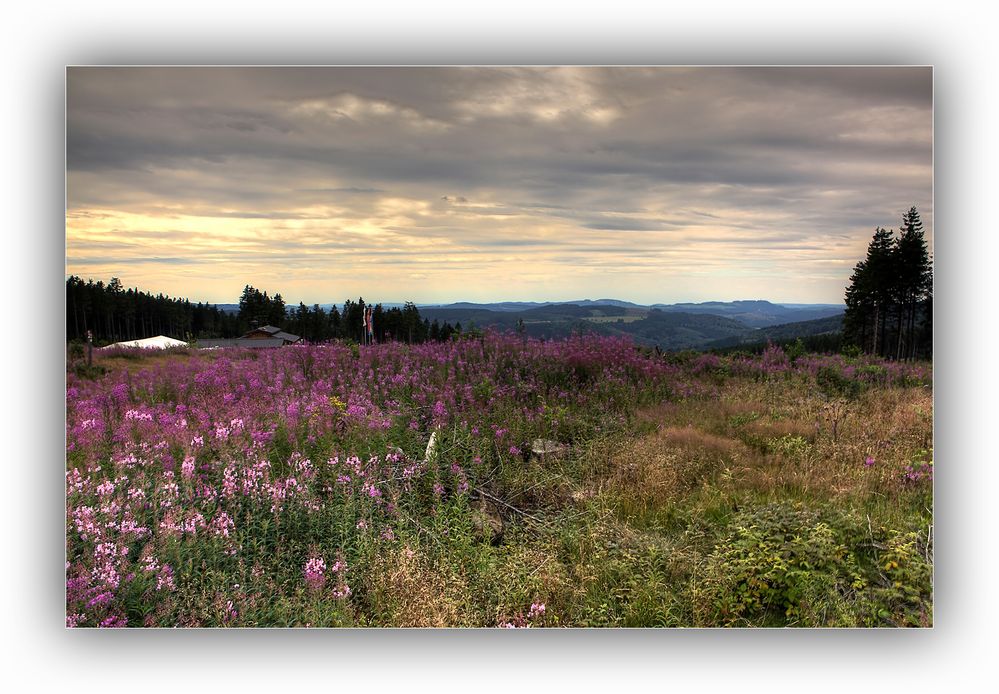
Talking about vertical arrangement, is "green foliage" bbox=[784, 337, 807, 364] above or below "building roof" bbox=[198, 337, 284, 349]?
below

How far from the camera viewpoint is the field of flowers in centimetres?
484

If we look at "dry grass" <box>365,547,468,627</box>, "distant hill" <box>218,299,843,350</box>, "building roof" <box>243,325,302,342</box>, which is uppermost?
"distant hill" <box>218,299,843,350</box>

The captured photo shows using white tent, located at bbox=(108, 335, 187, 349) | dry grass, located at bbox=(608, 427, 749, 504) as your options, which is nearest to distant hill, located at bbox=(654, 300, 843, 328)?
dry grass, located at bbox=(608, 427, 749, 504)

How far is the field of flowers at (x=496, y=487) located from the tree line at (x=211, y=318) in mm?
174

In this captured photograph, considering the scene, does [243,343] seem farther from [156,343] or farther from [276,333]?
[156,343]

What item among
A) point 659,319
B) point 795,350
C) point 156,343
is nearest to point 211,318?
point 156,343

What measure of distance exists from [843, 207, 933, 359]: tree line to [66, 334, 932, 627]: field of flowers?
21cm

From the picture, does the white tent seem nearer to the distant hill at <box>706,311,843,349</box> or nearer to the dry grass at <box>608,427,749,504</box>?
the dry grass at <box>608,427,749,504</box>

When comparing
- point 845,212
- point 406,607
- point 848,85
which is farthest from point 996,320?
point 406,607

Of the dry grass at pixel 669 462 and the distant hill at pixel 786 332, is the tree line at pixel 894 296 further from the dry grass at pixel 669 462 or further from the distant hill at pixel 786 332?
the dry grass at pixel 669 462

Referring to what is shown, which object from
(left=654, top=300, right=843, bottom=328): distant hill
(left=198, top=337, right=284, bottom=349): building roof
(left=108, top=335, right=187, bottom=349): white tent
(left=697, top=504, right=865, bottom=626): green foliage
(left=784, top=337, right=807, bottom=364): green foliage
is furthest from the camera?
(left=784, top=337, right=807, bottom=364): green foliage

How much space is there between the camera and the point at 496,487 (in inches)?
218
